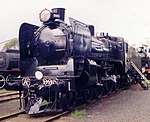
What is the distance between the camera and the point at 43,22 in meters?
10.3

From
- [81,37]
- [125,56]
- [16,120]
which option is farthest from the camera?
[125,56]

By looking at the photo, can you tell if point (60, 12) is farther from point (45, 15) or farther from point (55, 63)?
point (55, 63)

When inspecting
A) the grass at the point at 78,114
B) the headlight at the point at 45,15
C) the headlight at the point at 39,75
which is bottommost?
the grass at the point at 78,114

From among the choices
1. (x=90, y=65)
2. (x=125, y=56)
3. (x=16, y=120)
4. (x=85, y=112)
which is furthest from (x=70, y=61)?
(x=125, y=56)

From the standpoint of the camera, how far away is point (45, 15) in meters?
10.1

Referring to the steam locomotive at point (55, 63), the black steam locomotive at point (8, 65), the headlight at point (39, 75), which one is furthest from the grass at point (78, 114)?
the black steam locomotive at point (8, 65)

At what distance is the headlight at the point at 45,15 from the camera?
392 inches

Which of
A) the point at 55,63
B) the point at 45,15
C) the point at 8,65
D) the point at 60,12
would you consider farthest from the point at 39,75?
the point at 8,65

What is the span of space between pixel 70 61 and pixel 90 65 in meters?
0.93

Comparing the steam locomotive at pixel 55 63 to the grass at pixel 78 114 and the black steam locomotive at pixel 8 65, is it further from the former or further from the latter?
the black steam locomotive at pixel 8 65

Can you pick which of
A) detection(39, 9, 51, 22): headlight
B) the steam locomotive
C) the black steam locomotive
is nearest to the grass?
the steam locomotive

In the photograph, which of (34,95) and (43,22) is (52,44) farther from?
(34,95)

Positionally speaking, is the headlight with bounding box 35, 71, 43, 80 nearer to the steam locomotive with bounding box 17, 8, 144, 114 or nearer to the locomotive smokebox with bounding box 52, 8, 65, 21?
the steam locomotive with bounding box 17, 8, 144, 114

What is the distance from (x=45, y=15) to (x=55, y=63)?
1.59m
